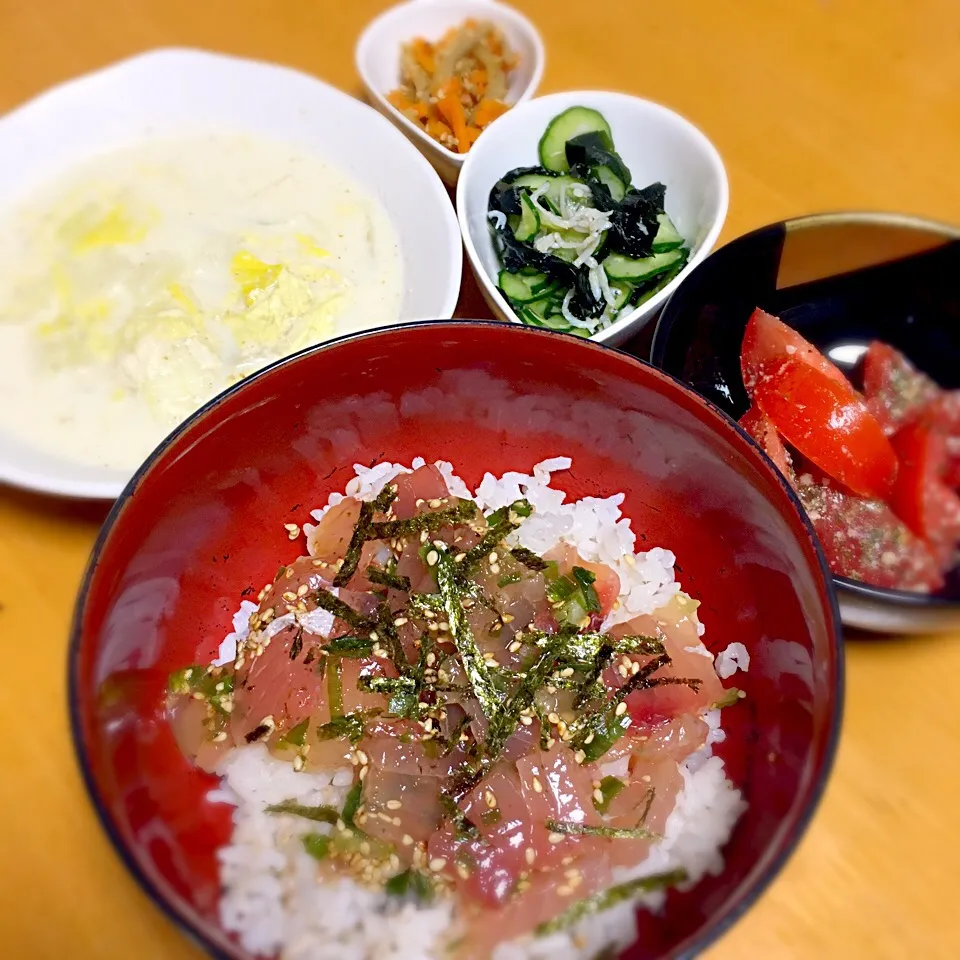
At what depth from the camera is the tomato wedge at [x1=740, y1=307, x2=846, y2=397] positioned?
1530 mm

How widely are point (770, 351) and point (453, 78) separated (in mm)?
1294

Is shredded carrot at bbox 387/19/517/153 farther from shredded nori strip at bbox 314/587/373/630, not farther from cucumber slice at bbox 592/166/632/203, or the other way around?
shredded nori strip at bbox 314/587/373/630

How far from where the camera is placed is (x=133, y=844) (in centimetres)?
99

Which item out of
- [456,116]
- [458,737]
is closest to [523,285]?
[456,116]

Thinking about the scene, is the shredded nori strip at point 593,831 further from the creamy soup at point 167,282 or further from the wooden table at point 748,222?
the creamy soup at point 167,282

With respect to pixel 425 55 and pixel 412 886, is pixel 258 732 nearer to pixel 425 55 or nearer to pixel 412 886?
pixel 412 886

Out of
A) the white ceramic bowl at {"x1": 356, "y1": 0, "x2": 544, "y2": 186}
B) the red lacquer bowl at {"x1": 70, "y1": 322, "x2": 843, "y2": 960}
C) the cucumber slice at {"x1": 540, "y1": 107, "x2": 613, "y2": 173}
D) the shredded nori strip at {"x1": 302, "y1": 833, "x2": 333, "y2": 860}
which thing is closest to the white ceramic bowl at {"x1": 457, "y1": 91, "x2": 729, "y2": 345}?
the cucumber slice at {"x1": 540, "y1": 107, "x2": 613, "y2": 173}

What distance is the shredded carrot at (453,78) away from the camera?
2.16 m

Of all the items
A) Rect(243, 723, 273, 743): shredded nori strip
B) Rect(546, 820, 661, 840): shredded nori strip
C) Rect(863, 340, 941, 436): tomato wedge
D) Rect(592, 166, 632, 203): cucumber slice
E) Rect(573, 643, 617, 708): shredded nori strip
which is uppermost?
Rect(592, 166, 632, 203): cucumber slice

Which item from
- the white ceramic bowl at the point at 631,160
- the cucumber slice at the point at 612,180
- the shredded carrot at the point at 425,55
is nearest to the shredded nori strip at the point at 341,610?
the white ceramic bowl at the point at 631,160

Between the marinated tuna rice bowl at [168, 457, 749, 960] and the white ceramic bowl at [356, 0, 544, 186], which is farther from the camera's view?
the white ceramic bowl at [356, 0, 544, 186]

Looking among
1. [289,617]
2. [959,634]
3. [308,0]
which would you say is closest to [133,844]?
[289,617]

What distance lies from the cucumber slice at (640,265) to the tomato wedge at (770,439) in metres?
0.50

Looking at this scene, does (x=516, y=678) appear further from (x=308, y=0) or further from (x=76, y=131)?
(x=308, y=0)
